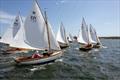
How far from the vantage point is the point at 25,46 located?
3369 centimetres

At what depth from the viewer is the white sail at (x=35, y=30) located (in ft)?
111

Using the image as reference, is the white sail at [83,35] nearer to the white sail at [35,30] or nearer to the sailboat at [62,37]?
the sailboat at [62,37]

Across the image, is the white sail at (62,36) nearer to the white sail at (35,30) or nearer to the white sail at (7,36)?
the white sail at (7,36)

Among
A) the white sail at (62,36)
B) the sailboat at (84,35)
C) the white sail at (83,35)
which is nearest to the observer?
the sailboat at (84,35)

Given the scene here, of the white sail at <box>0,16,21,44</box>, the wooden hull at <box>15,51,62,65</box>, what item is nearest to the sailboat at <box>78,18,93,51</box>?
the white sail at <box>0,16,21,44</box>

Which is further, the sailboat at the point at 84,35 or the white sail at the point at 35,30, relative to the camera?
the sailboat at the point at 84,35

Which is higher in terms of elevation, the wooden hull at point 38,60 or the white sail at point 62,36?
the white sail at point 62,36

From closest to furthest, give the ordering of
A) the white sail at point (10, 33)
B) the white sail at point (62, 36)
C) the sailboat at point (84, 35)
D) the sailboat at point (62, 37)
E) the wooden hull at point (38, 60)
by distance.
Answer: the wooden hull at point (38, 60)
the white sail at point (10, 33)
the sailboat at point (84, 35)
the sailboat at point (62, 37)
the white sail at point (62, 36)

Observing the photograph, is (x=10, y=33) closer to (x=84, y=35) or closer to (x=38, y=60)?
(x=84, y=35)

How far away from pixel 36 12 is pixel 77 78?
15854 millimetres

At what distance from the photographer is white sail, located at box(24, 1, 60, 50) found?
33.8m

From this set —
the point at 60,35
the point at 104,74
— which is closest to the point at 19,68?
the point at 104,74

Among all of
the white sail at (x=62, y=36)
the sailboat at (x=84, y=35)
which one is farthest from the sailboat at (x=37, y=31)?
the white sail at (x=62, y=36)

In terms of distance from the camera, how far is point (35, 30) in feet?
112
